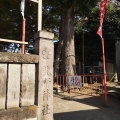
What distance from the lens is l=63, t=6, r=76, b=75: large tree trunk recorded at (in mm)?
12066

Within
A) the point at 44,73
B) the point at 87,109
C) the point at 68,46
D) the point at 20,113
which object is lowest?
the point at 87,109

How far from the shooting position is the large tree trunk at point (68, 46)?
1207cm

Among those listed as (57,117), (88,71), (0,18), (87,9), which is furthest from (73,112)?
(88,71)

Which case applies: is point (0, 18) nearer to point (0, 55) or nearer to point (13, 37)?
point (13, 37)

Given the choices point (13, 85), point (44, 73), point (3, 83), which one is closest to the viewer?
point (3, 83)

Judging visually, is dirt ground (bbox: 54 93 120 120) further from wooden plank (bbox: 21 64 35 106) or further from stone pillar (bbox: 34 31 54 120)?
wooden plank (bbox: 21 64 35 106)

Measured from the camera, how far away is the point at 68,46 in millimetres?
12219

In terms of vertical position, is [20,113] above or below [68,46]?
below

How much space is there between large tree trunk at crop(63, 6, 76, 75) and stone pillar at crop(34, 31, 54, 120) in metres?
7.54

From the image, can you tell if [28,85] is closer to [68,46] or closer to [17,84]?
[17,84]

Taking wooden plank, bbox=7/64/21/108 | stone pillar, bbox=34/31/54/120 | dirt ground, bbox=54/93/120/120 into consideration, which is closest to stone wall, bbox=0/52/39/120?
wooden plank, bbox=7/64/21/108

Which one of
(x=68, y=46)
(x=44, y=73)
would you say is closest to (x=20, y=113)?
(x=44, y=73)

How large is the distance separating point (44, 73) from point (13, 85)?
77 centimetres

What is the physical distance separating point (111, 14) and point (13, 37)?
30.1 feet
